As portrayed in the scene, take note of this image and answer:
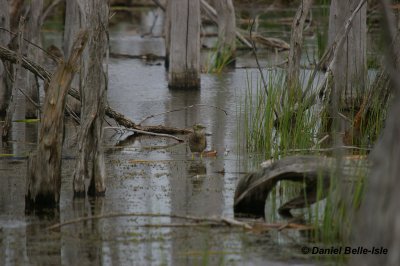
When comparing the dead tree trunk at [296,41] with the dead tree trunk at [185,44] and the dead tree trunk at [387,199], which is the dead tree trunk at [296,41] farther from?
the dead tree trunk at [387,199]

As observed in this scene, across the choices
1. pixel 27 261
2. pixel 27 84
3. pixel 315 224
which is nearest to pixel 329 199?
pixel 315 224

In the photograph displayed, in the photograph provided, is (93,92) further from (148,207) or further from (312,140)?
(312,140)

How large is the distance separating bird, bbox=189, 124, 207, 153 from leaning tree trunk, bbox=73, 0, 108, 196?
1.82m

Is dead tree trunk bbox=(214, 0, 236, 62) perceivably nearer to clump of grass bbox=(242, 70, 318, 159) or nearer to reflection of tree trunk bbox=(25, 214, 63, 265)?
clump of grass bbox=(242, 70, 318, 159)

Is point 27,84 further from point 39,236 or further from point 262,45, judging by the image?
point 262,45

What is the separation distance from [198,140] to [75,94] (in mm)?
1198

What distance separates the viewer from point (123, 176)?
7367 millimetres

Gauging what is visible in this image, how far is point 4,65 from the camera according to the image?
9.16 meters

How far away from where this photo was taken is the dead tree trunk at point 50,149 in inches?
246

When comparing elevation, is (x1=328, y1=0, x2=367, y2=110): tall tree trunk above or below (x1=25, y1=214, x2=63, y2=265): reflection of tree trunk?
above

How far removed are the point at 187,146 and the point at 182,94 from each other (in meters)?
3.63

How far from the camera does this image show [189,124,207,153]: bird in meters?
8.27

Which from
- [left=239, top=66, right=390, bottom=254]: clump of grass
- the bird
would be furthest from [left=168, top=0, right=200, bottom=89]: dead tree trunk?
the bird

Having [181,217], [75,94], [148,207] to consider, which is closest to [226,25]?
[75,94]
